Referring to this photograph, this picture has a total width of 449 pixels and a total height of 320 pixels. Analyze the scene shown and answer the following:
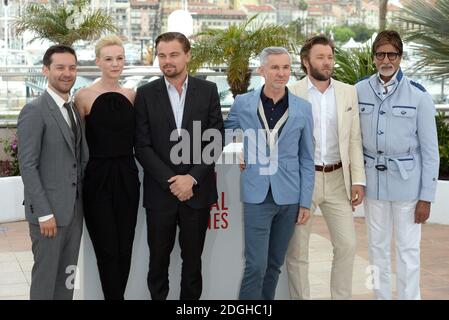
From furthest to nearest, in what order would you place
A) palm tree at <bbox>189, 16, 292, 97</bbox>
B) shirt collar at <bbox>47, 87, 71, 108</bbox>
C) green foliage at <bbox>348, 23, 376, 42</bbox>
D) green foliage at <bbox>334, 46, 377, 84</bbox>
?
green foliage at <bbox>348, 23, 376, 42</bbox>
palm tree at <bbox>189, 16, 292, 97</bbox>
green foliage at <bbox>334, 46, 377, 84</bbox>
shirt collar at <bbox>47, 87, 71, 108</bbox>

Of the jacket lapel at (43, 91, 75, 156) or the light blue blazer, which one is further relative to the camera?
the light blue blazer

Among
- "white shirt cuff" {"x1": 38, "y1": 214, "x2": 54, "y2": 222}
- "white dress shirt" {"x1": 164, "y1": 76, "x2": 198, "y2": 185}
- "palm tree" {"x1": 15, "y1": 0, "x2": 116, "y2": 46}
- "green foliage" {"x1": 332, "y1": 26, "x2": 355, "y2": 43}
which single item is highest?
"green foliage" {"x1": 332, "y1": 26, "x2": 355, "y2": 43}

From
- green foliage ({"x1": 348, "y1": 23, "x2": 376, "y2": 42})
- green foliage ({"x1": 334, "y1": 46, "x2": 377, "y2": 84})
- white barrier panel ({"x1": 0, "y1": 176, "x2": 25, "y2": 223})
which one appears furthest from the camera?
green foliage ({"x1": 348, "y1": 23, "x2": 376, "y2": 42})

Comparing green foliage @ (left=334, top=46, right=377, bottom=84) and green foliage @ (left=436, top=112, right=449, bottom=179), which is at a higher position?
green foliage @ (left=334, top=46, right=377, bottom=84)

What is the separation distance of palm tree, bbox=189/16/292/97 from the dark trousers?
4491 millimetres

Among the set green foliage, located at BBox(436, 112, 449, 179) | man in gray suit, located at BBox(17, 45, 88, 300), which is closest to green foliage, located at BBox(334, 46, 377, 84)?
green foliage, located at BBox(436, 112, 449, 179)

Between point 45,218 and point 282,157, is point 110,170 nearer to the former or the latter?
point 45,218

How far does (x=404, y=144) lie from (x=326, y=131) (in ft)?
1.36

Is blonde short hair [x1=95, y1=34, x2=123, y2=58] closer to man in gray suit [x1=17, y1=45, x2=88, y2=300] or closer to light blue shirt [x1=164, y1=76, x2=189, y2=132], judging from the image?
man in gray suit [x1=17, y1=45, x2=88, y2=300]

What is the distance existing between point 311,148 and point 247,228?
53 centimetres

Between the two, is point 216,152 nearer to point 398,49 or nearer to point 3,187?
point 398,49

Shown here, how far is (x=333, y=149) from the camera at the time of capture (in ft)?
12.0

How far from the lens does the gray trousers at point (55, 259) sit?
10.7 ft

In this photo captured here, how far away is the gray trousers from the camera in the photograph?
10.7 feet
